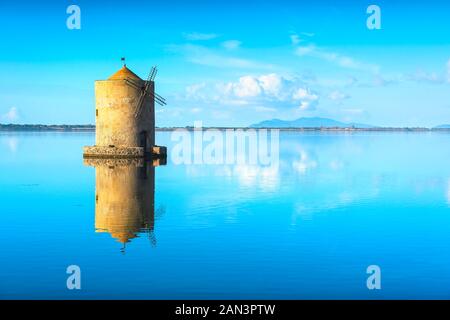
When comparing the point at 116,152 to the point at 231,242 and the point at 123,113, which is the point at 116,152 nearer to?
the point at 123,113

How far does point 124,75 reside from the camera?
24.5 meters

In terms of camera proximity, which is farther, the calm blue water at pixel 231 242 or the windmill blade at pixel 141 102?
the windmill blade at pixel 141 102

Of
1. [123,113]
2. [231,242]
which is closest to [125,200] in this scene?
[231,242]

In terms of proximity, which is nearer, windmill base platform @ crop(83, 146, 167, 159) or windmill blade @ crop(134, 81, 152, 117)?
windmill blade @ crop(134, 81, 152, 117)

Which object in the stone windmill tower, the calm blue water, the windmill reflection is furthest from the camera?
the stone windmill tower

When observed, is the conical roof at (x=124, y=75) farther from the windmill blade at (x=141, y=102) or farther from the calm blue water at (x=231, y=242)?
the calm blue water at (x=231, y=242)

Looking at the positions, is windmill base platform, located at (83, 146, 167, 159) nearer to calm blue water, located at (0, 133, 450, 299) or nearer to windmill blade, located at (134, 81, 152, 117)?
windmill blade, located at (134, 81, 152, 117)

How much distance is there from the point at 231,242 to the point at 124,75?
16422 mm

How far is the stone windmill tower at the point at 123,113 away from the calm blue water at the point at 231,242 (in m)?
7.32

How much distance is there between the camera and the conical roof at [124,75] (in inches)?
961

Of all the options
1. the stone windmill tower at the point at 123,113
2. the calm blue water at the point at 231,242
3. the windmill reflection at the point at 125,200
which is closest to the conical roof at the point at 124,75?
the stone windmill tower at the point at 123,113

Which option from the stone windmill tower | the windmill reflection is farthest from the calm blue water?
the stone windmill tower

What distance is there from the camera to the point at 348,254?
865 cm

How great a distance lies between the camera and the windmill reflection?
10.3 metres
